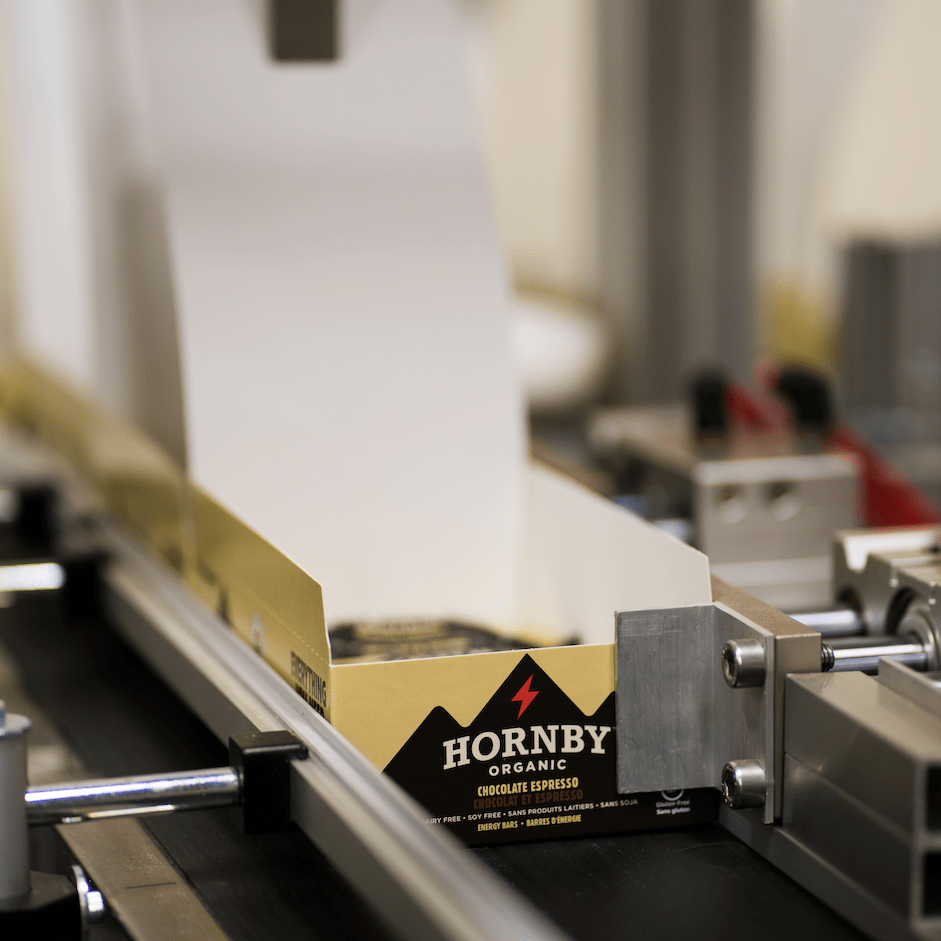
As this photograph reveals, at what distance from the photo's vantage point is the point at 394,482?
1.36 m

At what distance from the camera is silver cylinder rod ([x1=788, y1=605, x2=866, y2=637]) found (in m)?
0.96

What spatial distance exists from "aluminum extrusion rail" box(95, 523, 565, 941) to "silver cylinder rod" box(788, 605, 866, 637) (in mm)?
307

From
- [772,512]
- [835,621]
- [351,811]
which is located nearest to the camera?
[351,811]

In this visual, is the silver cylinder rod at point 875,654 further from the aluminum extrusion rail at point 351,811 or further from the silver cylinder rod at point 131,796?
the silver cylinder rod at point 131,796

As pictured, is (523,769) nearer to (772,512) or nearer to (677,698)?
(677,698)

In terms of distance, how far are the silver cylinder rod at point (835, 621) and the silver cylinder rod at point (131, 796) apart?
0.42 meters

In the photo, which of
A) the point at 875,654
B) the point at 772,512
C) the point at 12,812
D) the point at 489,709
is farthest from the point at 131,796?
the point at 772,512

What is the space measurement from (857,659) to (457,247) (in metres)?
0.69

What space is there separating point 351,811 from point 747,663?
24 centimetres

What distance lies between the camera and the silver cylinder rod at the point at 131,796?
0.76 m

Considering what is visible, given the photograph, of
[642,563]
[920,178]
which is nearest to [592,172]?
[920,178]

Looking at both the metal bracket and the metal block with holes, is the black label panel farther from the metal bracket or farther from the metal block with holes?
the metal block with holes

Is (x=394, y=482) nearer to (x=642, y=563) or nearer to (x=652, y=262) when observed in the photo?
(x=642, y=563)

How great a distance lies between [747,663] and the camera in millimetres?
787
